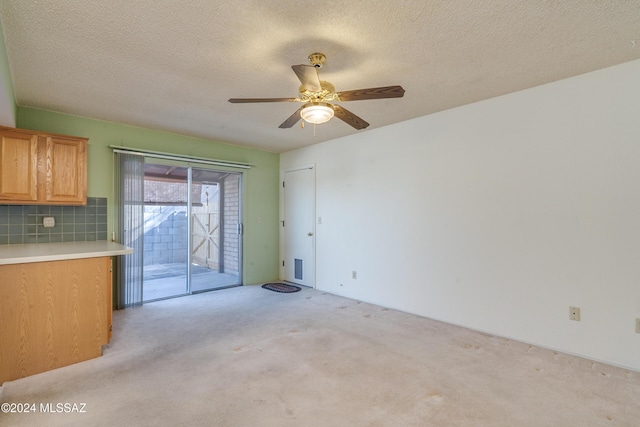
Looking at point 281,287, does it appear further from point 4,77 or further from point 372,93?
point 4,77

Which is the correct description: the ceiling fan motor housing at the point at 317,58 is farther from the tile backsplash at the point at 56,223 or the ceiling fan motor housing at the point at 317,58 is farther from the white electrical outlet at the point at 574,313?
the tile backsplash at the point at 56,223

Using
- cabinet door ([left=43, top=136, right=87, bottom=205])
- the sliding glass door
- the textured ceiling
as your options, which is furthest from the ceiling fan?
the sliding glass door

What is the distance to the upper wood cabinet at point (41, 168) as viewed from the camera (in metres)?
3.09

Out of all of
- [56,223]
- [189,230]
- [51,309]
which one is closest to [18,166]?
[56,223]

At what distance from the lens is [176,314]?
392 cm

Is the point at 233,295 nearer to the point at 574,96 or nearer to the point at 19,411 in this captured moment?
the point at 19,411

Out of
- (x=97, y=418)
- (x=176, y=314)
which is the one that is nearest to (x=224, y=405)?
(x=97, y=418)

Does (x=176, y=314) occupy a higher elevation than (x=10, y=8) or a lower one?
lower

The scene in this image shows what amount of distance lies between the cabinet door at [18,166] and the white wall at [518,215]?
3.83 meters

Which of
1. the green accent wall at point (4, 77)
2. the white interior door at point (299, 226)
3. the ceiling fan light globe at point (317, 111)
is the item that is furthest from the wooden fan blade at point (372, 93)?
the white interior door at point (299, 226)

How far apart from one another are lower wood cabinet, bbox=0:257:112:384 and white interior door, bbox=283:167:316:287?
3.10m

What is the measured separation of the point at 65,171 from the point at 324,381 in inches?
138

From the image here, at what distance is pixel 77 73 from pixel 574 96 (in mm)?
4430

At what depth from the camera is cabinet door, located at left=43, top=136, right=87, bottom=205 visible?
330cm
